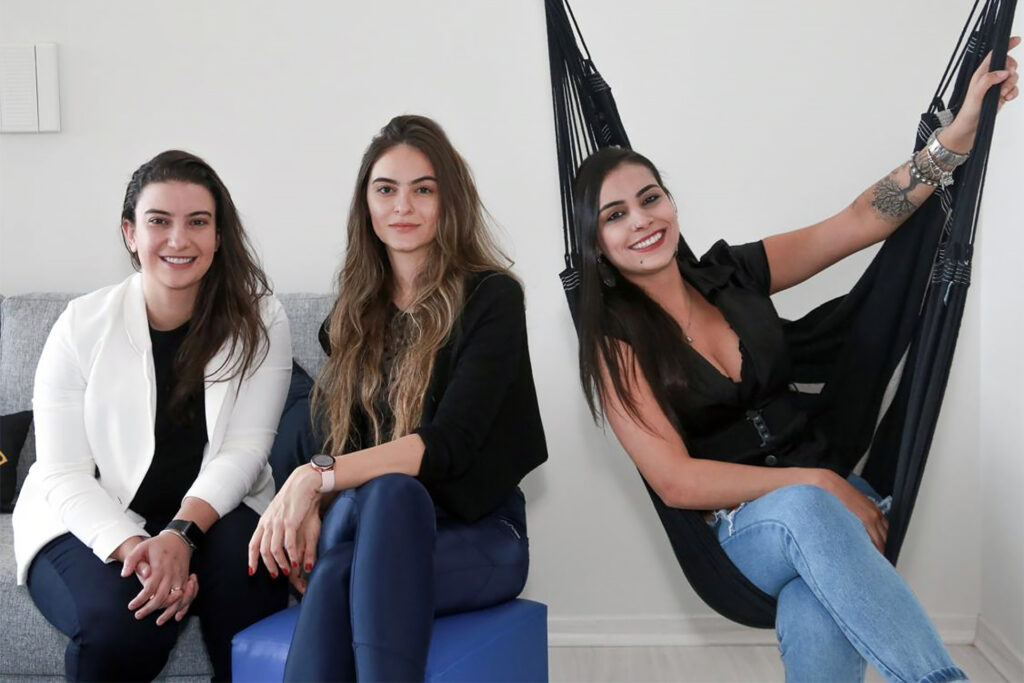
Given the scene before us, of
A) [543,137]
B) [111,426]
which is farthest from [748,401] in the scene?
[111,426]

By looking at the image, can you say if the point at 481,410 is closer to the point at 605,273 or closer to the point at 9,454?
the point at 605,273

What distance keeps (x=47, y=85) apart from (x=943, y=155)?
222 cm

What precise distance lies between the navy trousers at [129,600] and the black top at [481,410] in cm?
31

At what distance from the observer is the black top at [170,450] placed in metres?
1.89

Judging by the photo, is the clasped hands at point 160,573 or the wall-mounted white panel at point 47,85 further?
the wall-mounted white panel at point 47,85

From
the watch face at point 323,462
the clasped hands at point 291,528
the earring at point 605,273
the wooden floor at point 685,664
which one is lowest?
the wooden floor at point 685,664

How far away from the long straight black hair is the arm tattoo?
1.42 feet

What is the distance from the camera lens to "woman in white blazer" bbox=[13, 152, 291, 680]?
5.62 ft

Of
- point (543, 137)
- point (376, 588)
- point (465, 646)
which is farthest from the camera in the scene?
point (543, 137)

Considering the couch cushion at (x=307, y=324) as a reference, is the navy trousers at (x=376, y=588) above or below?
below

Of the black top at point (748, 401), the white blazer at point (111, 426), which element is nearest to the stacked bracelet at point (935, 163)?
the black top at point (748, 401)

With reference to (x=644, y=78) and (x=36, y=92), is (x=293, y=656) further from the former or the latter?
(x=36, y=92)

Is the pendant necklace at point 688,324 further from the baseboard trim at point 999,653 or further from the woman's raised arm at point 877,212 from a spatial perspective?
the baseboard trim at point 999,653

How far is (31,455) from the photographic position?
7.40ft
